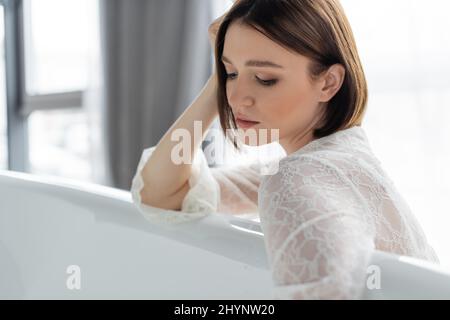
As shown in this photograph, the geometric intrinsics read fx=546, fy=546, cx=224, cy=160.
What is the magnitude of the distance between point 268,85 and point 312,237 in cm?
29

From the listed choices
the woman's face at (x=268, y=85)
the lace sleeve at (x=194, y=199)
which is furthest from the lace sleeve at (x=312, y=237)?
the lace sleeve at (x=194, y=199)

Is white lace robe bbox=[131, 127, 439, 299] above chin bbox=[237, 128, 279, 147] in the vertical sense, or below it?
below

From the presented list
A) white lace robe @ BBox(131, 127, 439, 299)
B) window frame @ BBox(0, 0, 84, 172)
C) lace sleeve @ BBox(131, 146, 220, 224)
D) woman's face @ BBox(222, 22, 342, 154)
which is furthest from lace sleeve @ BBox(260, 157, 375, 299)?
window frame @ BBox(0, 0, 84, 172)

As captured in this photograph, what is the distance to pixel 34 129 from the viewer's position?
3109 mm

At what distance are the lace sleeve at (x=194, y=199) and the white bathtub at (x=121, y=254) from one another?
0.8 inches

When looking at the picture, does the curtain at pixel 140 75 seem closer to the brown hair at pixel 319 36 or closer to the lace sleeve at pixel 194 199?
the lace sleeve at pixel 194 199

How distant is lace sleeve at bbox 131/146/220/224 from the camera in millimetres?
1048

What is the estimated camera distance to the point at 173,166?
3.43ft

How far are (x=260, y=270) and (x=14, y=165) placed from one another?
2398 millimetres

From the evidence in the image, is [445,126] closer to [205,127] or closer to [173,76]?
[205,127]

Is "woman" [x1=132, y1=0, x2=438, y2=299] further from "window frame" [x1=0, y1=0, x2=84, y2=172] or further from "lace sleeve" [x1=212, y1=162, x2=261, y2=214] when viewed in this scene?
"window frame" [x1=0, y1=0, x2=84, y2=172]

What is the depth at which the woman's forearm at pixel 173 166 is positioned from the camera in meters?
1.05

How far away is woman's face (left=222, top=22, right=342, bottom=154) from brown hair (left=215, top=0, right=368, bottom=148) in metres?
0.01

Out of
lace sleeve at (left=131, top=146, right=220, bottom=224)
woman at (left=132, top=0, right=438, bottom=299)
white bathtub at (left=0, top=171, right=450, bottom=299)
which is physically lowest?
white bathtub at (left=0, top=171, right=450, bottom=299)
